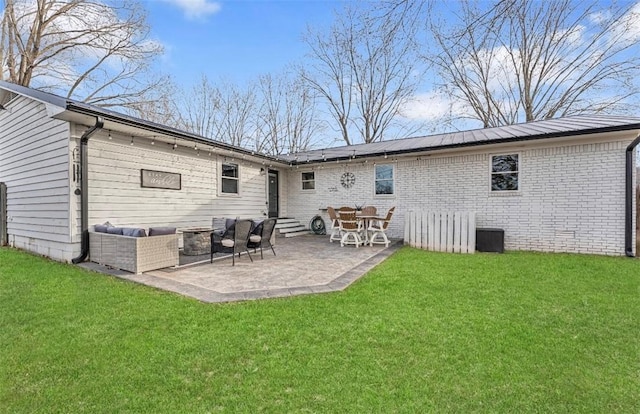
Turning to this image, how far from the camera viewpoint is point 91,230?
5.94 metres

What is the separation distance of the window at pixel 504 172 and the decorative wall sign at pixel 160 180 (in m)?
8.77

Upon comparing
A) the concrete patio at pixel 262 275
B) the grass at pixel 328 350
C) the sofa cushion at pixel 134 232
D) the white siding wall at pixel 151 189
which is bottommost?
the grass at pixel 328 350

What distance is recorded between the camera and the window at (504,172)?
828 centimetres

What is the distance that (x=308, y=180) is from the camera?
1215cm

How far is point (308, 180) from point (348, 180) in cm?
185

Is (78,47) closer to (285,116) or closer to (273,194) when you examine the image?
(273,194)

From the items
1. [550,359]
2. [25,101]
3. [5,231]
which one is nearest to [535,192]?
[550,359]

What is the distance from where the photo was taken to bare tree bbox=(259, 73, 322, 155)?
70.0 feet

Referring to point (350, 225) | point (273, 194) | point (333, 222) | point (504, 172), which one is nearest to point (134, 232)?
point (350, 225)

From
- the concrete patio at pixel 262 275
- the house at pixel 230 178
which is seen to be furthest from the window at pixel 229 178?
the concrete patio at pixel 262 275

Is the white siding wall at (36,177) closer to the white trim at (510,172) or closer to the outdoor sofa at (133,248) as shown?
the outdoor sofa at (133,248)

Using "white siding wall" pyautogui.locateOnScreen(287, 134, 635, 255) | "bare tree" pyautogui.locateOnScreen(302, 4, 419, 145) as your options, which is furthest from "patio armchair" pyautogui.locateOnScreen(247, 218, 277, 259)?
"bare tree" pyautogui.locateOnScreen(302, 4, 419, 145)

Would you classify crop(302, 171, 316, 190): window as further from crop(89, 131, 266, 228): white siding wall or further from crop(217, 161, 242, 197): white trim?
crop(217, 161, 242, 197): white trim

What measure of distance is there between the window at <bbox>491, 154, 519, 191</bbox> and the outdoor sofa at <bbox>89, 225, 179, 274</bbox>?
8.42 meters
